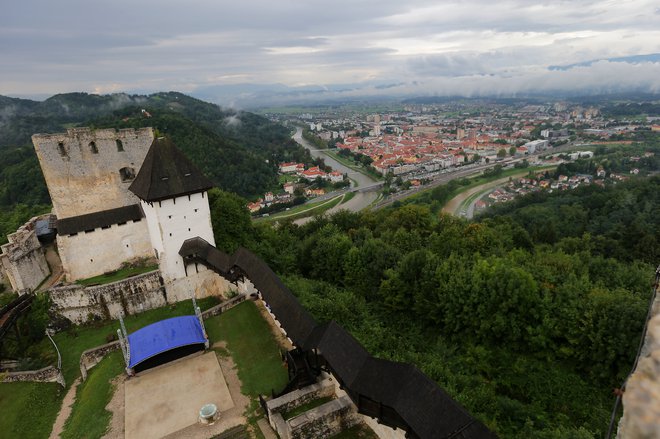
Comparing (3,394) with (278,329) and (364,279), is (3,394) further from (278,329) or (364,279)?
(364,279)

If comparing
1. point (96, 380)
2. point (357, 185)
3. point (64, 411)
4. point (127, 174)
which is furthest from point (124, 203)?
point (357, 185)

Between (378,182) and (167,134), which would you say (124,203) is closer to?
(167,134)

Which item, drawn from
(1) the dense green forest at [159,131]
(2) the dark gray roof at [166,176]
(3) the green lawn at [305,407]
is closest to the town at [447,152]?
(1) the dense green forest at [159,131]

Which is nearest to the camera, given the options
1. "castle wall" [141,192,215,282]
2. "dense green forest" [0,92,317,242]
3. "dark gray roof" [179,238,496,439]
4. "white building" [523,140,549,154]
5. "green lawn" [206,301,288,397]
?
"dark gray roof" [179,238,496,439]

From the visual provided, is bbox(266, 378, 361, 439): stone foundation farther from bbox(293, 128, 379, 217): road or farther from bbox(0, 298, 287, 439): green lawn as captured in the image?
bbox(293, 128, 379, 217): road

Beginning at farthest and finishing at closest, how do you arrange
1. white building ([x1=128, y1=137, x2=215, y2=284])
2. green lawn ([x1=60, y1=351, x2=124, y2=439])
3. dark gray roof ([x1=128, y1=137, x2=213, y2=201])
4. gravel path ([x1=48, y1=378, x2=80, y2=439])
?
white building ([x1=128, y1=137, x2=215, y2=284]), dark gray roof ([x1=128, y1=137, x2=213, y2=201]), gravel path ([x1=48, y1=378, x2=80, y2=439]), green lawn ([x1=60, y1=351, x2=124, y2=439])

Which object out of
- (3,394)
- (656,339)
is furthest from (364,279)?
(656,339)

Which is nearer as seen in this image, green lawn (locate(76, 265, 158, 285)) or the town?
green lawn (locate(76, 265, 158, 285))

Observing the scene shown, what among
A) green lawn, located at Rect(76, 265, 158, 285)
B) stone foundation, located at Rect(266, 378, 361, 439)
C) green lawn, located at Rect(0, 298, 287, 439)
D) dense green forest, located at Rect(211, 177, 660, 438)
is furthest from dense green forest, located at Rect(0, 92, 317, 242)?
stone foundation, located at Rect(266, 378, 361, 439)

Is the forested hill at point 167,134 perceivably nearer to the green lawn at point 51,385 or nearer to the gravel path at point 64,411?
the green lawn at point 51,385
